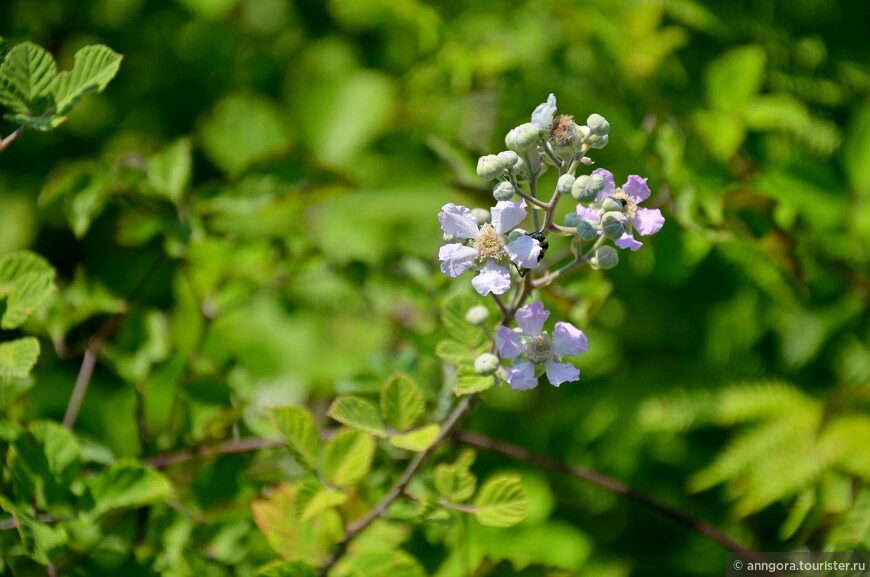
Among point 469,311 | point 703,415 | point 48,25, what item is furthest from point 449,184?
point 48,25

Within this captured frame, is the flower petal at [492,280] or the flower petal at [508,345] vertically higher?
the flower petal at [492,280]

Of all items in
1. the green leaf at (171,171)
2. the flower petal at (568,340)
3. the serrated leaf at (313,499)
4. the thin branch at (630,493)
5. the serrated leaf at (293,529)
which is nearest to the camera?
the flower petal at (568,340)

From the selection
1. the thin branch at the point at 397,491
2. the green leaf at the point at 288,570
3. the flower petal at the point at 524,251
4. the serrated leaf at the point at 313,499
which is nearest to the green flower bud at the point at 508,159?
the flower petal at the point at 524,251

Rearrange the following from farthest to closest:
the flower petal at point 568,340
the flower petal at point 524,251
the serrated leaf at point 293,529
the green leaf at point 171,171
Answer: the green leaf at point 171,171
the serrated leaf at point 293,529
the flower petal at point 568,340
the flower petal at point 524,251

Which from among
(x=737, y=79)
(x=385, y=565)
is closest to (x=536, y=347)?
(x=385, y=565)

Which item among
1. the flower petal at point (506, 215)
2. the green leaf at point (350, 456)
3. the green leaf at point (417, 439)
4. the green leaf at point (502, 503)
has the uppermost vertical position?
the flower petal at point (506, 215)

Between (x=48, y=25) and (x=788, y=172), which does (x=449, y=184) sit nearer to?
(x=788, y=172)

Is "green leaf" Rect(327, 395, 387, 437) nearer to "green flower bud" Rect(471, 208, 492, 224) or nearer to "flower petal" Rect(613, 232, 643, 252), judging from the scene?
"green flower bud" Rect(471, 208, 492, 224)

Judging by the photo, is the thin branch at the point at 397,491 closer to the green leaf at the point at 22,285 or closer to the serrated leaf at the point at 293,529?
the serrated leaf at the point at 293,529
